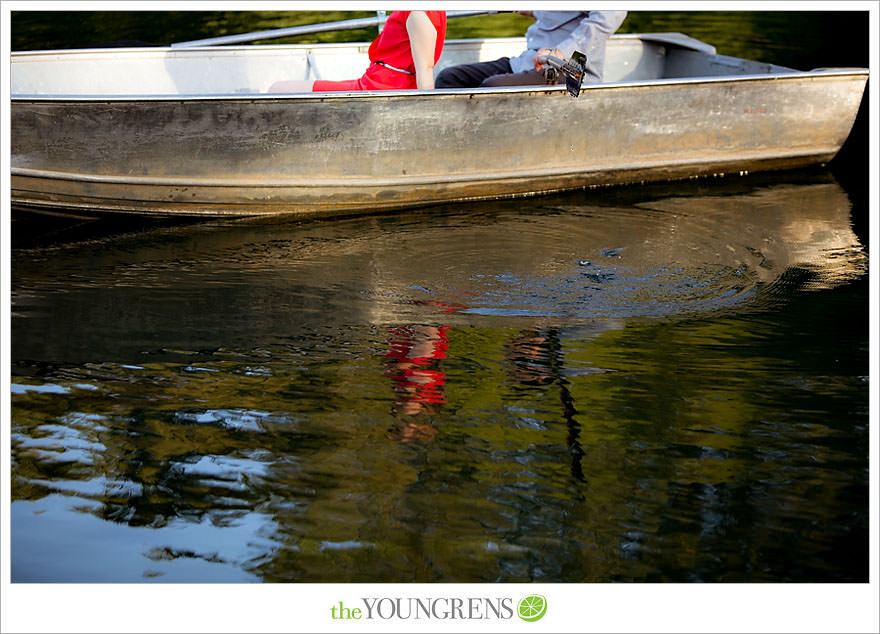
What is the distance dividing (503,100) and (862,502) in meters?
3.16

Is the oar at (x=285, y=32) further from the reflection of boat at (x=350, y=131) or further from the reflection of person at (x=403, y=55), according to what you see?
the reflection of person at (x=403, y=55)

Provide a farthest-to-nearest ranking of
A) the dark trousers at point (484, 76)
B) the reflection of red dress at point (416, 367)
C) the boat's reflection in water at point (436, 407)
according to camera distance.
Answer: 1. the dark trousers at point (484, 76)
2. the reflection of red dress at point (416, 367)
3. the boat's reflection in water at point (436, 407)

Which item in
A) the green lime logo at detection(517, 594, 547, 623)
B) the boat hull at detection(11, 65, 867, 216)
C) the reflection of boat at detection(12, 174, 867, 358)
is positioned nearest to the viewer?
the green lime logo at detection(517, 594, 547, 623)

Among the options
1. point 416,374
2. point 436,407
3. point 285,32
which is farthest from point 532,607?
point 285,32

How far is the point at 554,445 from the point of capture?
2.95 meters

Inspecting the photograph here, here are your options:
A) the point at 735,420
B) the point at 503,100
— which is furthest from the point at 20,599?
the point at 503,100

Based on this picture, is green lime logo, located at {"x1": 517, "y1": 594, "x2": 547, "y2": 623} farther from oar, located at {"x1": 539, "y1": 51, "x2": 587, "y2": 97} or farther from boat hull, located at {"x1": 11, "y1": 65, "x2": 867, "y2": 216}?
oar, located at {"x1": 539, "y1": 51, "x2": 587, "y2": 97}

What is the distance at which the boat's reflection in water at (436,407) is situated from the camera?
2492 mm

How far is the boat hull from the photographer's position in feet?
15.8

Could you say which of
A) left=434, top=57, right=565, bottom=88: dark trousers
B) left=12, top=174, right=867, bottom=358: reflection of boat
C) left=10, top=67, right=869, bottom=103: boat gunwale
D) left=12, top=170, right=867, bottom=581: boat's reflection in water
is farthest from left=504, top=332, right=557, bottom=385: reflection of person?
left=434, top=57, right=565, bottom=88: dark trousers

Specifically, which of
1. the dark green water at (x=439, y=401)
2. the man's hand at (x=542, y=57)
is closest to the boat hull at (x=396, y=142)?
the man's hand at (x=542, y=57)

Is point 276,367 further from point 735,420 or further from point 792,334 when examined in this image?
point 792,334

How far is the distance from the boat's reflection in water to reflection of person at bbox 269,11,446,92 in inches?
33.6

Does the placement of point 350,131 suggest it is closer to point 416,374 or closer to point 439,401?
point 416,374
